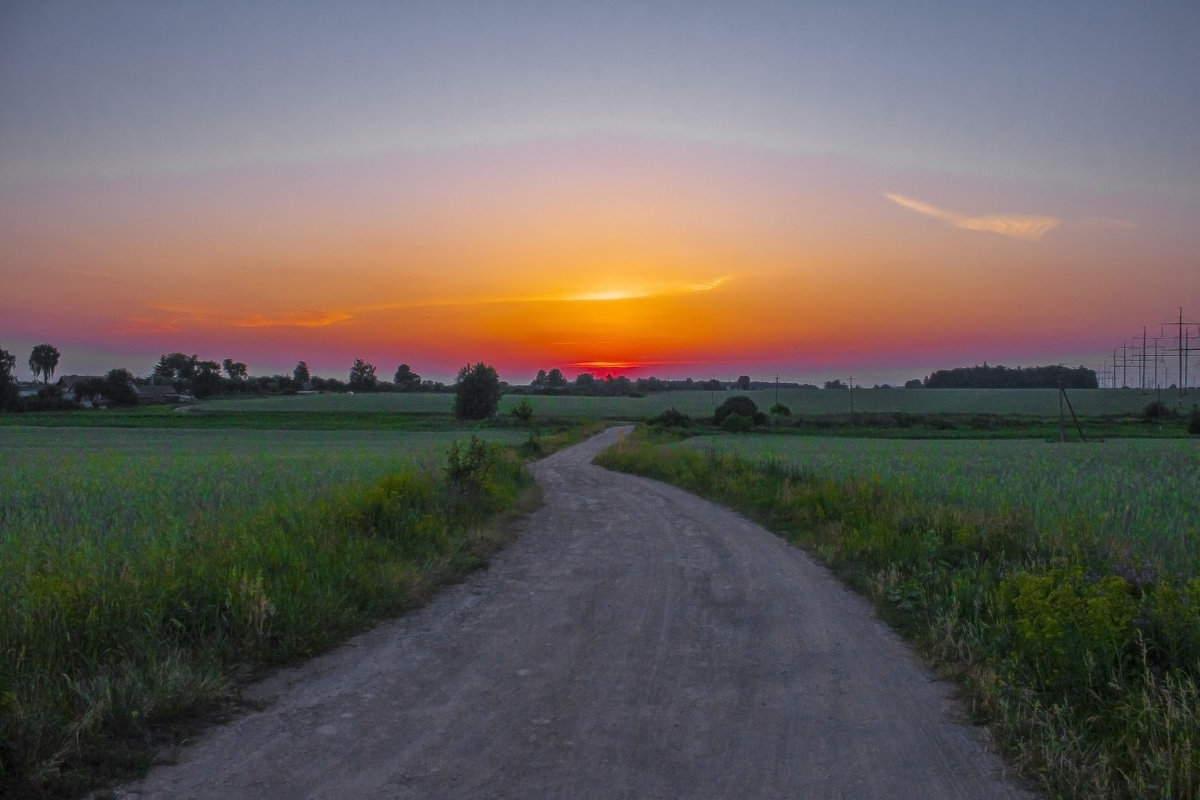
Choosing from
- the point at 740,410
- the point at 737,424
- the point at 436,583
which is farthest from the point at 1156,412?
the point at 436,583

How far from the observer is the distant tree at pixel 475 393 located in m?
81.6

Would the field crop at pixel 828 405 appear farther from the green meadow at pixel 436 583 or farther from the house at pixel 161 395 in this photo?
the green meadow at pixel 436 583

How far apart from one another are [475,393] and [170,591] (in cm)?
7595

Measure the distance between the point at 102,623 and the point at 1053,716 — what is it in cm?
669

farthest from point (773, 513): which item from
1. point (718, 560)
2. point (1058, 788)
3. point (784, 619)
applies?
point (1058, 788)

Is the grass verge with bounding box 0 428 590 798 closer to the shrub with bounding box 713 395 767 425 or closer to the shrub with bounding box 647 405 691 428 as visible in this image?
the shrub with bounding box 647 405 691 428

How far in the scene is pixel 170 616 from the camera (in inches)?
243

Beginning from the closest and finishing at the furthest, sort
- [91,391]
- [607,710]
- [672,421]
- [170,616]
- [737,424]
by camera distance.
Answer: [607,710] → [170,616] → [737,424] → [672,421] → [91,391]

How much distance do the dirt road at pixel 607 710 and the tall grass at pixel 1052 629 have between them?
0.33 meters

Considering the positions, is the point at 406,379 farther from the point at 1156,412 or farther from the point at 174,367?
the point at 1156,412

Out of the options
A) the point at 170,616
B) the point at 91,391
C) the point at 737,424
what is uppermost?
the point at 91,391

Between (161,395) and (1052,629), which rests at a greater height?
(161,395)

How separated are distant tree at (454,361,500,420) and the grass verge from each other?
7149 centimetres

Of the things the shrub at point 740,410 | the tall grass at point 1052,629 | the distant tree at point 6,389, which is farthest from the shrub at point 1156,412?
the distant tree at point 6,389
